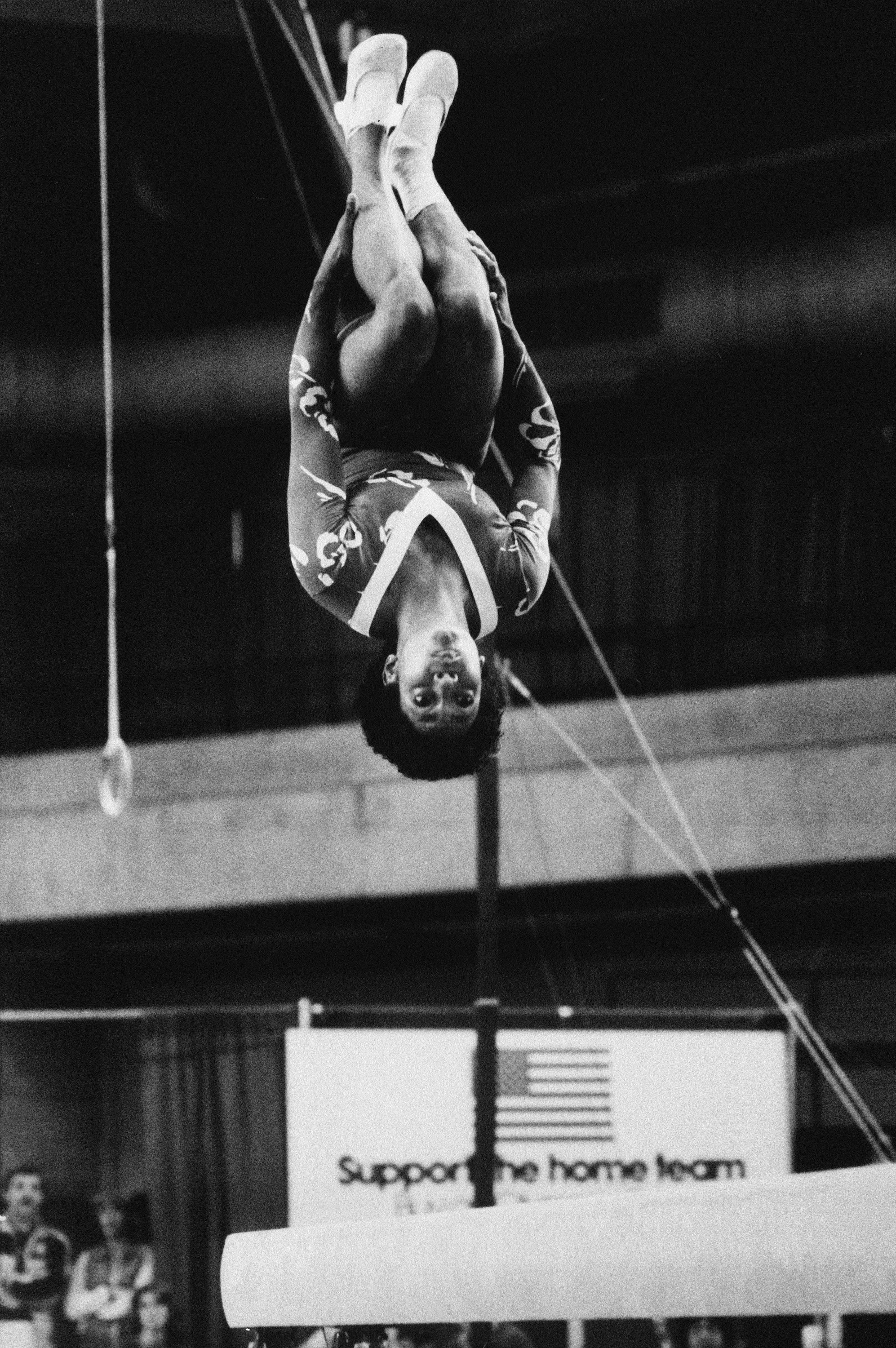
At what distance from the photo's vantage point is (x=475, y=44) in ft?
24.2

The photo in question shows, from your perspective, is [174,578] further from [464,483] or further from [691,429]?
[464,483]

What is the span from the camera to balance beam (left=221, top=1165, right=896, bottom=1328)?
277 cm

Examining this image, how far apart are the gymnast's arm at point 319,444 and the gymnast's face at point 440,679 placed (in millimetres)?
212

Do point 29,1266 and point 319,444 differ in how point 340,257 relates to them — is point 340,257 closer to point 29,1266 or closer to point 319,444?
point 319,444

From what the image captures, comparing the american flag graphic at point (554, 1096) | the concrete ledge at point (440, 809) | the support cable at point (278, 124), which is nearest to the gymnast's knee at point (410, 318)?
the support cable at point (278, 124)

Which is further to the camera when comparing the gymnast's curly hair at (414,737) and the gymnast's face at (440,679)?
the gymnast's curly hair at (414,737)

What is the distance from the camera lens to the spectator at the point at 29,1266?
23.7ft

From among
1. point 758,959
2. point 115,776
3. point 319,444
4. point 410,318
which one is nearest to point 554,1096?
point 758,959

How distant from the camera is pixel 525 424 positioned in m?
3.81

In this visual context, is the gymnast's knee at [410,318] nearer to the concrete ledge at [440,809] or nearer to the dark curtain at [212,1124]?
the concrete ledge at [440,809]

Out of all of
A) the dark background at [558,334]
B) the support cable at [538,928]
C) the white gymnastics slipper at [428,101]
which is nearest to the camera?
the white gymnastics slipper at [428,101]

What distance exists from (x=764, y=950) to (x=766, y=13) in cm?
392

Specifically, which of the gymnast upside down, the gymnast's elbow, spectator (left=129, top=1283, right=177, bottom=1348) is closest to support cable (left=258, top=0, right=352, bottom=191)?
the gymnast upside down

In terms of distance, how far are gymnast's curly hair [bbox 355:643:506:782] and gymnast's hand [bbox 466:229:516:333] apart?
64 centimetres
